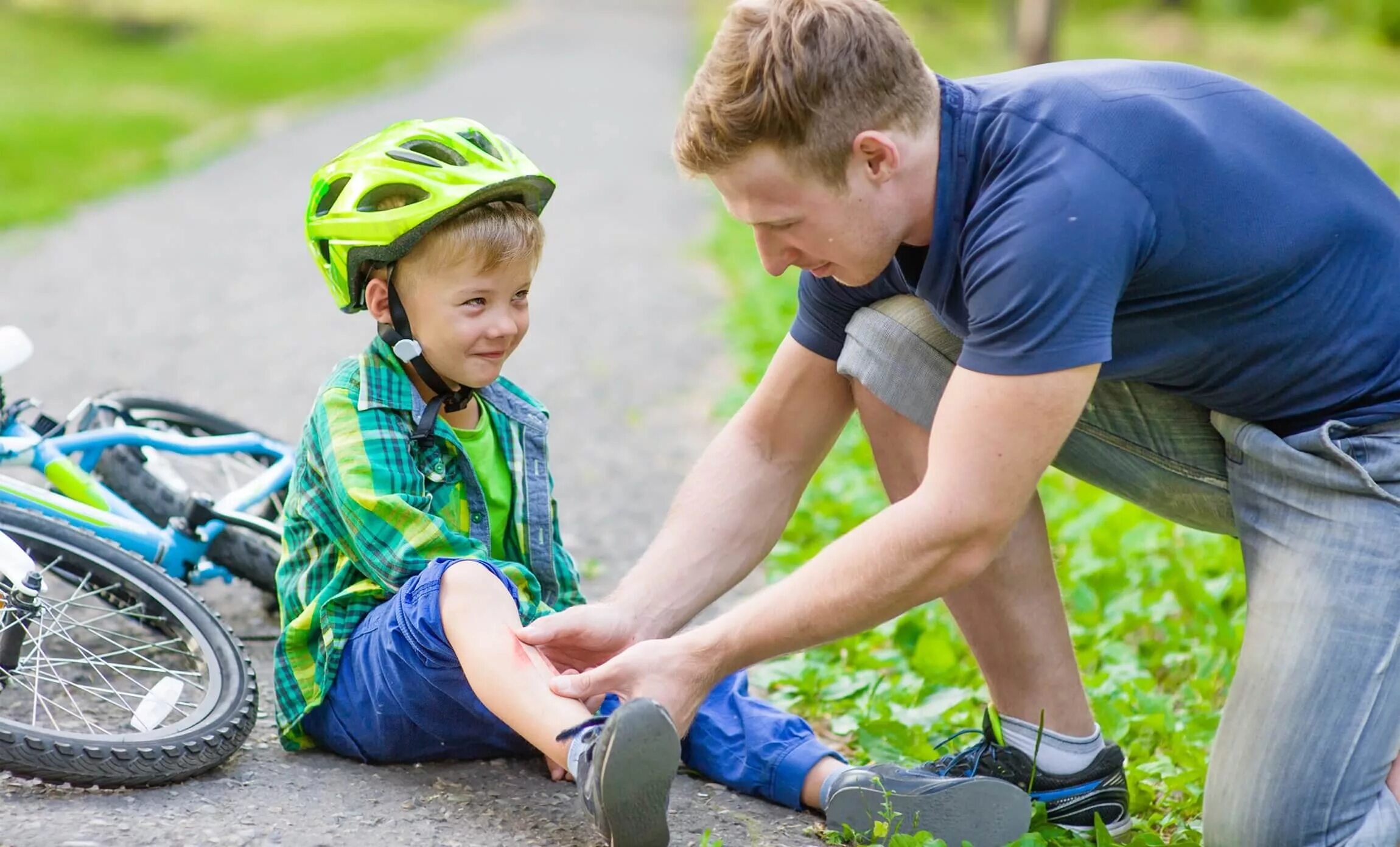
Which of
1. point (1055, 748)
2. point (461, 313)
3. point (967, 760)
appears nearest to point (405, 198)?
point (461, 313)

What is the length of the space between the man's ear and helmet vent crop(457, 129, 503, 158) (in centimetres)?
Result: 90

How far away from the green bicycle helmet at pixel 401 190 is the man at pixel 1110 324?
556mm

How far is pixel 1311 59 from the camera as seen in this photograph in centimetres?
2700

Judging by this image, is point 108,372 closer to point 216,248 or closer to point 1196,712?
point 216,248

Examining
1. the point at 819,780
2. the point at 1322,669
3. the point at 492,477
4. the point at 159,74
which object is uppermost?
the point at 159,74

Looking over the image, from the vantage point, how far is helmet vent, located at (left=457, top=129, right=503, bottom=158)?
3.07 m

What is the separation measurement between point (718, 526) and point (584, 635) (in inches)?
17.4

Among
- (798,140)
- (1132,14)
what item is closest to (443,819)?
(798,140)

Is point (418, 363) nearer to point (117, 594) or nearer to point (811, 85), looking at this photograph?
point (117, 594)

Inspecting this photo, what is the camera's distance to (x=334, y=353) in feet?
22.7

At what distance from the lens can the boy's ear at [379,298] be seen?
297cm

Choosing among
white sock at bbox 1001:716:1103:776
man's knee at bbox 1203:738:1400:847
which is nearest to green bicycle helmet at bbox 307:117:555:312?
white sock at bbox 1001:716:1103:776

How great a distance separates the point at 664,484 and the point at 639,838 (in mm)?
2941

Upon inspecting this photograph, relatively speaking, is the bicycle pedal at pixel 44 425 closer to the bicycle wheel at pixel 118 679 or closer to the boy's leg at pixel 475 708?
the bicycle wheel at pixel 118 679
